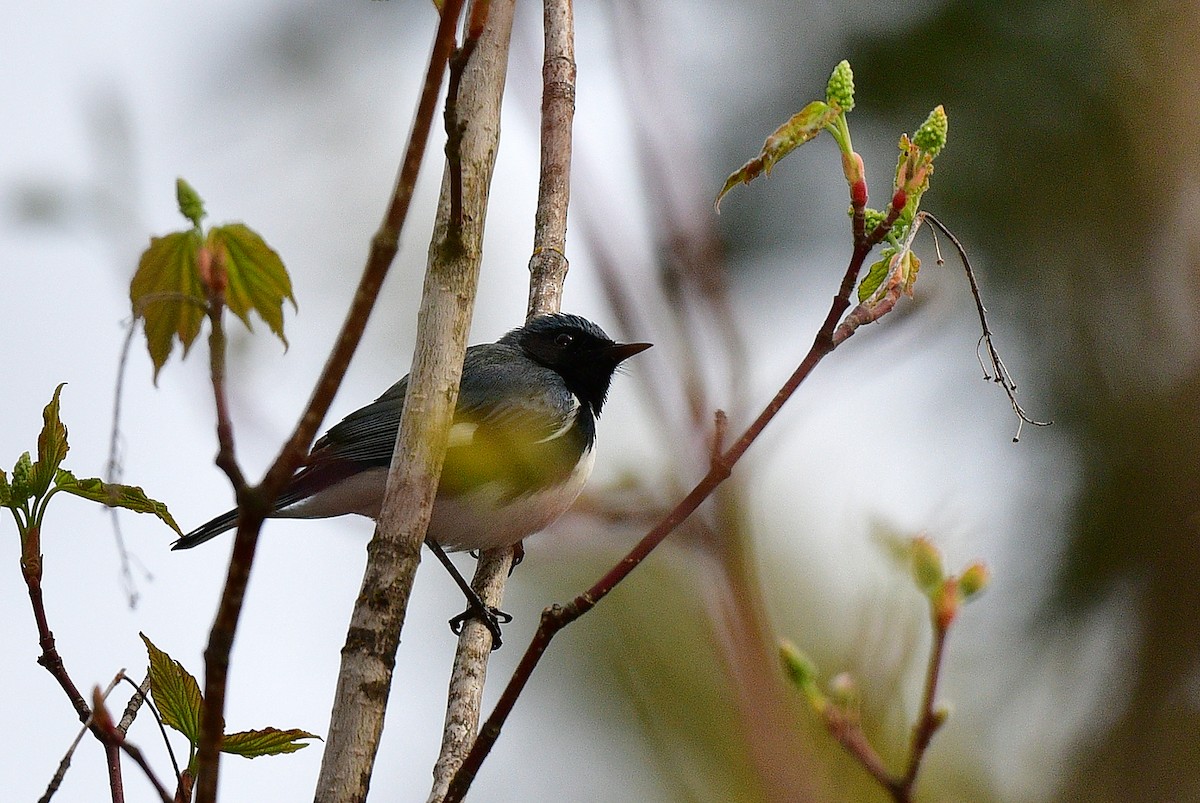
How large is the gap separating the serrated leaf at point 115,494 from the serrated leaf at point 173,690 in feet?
0.62

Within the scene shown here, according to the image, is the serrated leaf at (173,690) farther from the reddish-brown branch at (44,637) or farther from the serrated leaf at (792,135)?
the serrated leaf at (792,135)


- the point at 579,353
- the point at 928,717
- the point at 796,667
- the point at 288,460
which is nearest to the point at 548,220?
the point at 579,353

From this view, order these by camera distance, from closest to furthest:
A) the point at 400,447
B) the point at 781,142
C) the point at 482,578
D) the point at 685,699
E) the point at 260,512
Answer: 1. the point at 260,512
2. the point at 781,142
3. the point at 400,447
4. the point at 685,699
5. the point at 482,578

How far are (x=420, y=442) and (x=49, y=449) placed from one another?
0.49m

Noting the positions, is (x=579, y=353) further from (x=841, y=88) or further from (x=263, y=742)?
(x=841, y=88)

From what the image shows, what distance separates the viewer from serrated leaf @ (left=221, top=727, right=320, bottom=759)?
1.55 meters

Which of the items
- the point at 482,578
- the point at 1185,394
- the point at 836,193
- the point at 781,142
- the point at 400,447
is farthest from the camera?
the point at 836,193

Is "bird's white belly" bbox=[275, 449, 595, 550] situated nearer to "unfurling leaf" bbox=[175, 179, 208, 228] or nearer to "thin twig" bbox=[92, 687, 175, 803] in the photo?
"thin twig" bbox=[92, 687, 175, 803]

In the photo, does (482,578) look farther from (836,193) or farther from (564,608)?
(836,193)

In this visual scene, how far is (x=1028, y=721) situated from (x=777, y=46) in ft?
14.6

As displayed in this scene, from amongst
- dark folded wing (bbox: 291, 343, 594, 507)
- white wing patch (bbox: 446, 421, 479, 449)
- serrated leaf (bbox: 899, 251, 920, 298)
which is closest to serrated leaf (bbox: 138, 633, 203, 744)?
serrated leaf (bbox: 899, 251, 920, 298)

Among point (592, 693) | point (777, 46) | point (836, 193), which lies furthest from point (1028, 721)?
point (777, 46)

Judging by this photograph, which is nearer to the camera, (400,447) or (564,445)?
(400,447)

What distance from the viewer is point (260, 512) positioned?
3.01ft
